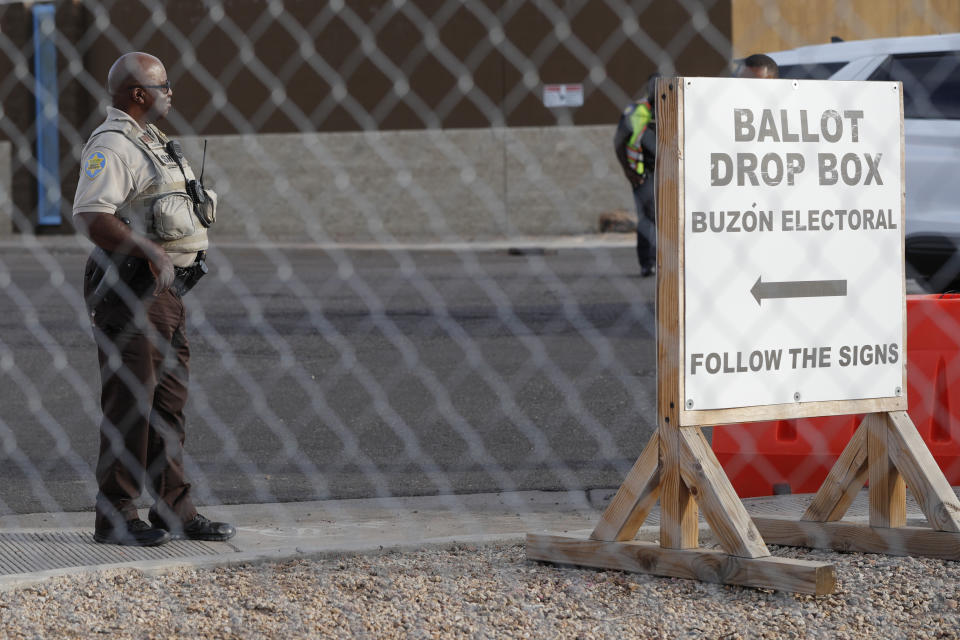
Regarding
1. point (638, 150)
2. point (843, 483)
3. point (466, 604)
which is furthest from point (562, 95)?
point (466, 604)

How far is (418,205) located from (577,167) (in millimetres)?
2692

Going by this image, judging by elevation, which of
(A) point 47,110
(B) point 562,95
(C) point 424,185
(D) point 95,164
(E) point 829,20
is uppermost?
(E) point 829,20

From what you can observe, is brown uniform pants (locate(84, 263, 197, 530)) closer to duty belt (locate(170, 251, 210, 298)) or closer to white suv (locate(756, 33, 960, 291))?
duty belt (locate(170, 251, 210, 298))

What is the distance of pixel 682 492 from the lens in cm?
430

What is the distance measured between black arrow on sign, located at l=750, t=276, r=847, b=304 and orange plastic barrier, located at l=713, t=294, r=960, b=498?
4.40 feet

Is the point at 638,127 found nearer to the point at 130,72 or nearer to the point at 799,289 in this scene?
the point at 130,72

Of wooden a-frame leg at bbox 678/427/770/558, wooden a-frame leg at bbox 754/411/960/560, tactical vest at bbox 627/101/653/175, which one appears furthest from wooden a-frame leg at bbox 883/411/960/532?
tactical vest at bbox 627/101/653/175

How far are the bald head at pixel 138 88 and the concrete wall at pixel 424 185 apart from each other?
1747 centimetres

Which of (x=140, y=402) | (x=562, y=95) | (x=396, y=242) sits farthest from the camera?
(x=562, y=95)

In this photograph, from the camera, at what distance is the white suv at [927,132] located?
8.56 metres

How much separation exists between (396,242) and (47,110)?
6.65m

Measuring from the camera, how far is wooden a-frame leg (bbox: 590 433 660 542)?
14.1 ft

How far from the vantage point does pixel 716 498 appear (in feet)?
13.6

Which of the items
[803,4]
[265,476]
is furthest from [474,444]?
[803,4]
